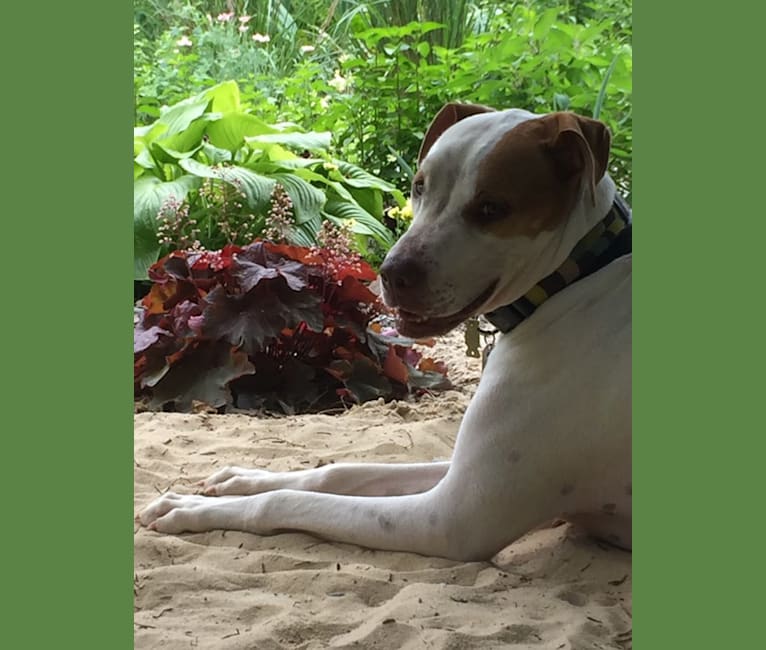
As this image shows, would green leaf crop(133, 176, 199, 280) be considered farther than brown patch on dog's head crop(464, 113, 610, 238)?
Yes

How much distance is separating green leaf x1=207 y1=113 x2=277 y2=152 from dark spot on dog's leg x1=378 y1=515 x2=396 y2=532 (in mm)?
3759

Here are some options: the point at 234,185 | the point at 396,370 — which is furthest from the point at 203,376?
the point at 234,185

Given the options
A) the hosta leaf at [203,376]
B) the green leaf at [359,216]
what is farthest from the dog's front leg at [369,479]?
the green leaf at [359,216]

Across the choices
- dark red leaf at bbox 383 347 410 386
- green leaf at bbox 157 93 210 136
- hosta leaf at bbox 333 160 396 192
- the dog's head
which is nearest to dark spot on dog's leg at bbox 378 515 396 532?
the dog's head

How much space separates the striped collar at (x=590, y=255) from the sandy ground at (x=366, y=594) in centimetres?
51

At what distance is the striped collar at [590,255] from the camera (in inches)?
79.9

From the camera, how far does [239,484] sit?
252 centimetres

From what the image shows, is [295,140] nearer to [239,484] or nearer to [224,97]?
[224,97]

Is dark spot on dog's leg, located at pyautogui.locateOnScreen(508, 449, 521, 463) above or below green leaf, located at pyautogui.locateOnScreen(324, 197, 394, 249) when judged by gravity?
above

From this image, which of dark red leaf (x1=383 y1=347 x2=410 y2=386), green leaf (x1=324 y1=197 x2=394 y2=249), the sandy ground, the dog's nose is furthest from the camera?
green leaf (x1=324 y1=197 x2=394 y2=249)

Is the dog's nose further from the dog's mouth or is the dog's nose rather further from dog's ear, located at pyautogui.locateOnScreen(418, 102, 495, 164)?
dog's ear, located at pyautogui.locateOnScreen(418, 102, 495, 164)

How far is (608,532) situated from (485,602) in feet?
1.26

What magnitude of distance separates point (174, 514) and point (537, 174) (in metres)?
1.08

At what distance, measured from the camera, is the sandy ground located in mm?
1688
